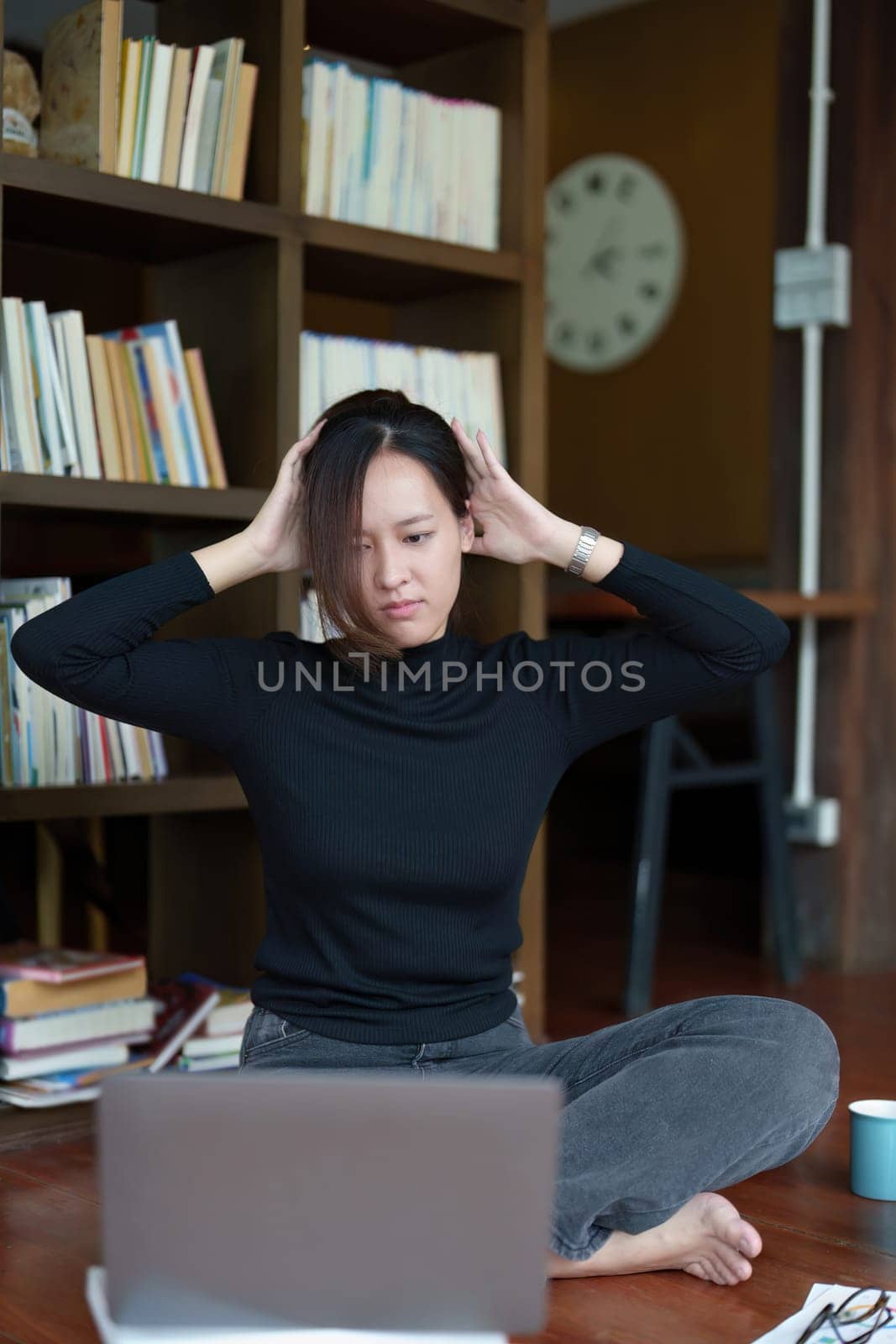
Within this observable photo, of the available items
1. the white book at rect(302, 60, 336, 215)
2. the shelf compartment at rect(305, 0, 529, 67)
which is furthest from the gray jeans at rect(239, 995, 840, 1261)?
the shelf compartment at rect(305, 0, 529, 67)

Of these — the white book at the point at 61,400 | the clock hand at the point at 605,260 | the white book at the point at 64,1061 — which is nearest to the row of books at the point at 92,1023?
the white book at the point at 64,1061

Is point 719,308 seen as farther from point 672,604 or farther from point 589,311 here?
point 672,604

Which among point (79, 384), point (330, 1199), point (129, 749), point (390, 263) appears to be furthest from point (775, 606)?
point (330, 1199)

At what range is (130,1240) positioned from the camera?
4.05 ft

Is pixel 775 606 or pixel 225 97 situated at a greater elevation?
pixel 225 97

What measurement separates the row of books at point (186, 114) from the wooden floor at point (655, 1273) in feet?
4.54

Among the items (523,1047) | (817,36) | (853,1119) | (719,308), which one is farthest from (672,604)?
(719,308)

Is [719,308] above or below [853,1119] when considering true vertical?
above

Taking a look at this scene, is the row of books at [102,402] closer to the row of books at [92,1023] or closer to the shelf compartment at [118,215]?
the shelf compartment at [118,215]

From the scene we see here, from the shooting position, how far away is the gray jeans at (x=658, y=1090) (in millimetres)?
1627

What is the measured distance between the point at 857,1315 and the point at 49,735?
132cm

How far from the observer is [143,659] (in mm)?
1738

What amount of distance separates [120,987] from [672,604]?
1.10 metres

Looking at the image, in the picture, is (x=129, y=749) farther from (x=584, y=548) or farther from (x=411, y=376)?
(x=584, y=548)
